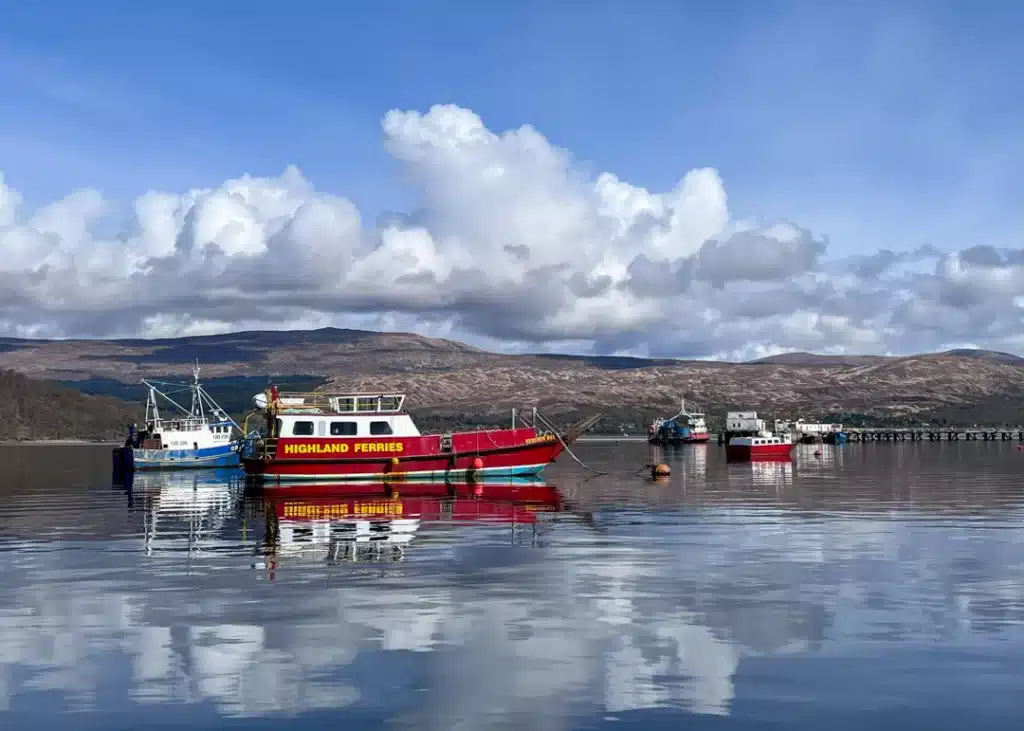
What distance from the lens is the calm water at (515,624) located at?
18.5m

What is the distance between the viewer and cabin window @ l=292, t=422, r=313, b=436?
261ft

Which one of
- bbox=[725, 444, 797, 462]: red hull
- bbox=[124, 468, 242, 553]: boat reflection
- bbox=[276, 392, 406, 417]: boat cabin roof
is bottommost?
bbox=[124, 468, 242, 553]: boat reflection

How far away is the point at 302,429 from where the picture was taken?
80.0 m

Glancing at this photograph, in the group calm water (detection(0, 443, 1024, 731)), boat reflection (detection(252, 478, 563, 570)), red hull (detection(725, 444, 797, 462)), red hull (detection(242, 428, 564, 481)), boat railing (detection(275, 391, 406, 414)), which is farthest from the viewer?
red hull (detection(725, 444, 797, 462))

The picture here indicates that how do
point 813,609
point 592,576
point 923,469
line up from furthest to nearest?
point 923,469, point 592,576, point 813,609

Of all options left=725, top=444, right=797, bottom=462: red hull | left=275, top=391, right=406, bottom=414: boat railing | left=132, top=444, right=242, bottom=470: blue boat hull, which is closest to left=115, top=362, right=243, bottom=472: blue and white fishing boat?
left=132, top=444, right=242, bottom=470: blue boat hull

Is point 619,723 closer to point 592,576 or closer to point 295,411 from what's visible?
point 592,576

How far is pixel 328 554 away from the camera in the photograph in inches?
1500

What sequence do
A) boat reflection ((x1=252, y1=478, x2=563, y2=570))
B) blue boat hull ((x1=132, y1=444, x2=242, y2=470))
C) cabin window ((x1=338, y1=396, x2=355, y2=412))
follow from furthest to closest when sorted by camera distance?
blue boat hull ((x1=132, y1=444, x2=242, y2=470))
cabin window ((x1=338, y1=396, x2=355, y2=412))
boat reflection ((x1=252, y1=478, x2=563, y2=570))

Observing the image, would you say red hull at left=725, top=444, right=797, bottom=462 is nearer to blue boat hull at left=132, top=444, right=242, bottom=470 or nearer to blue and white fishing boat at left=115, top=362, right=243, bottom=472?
blue and white fishing boat at left=115, top=362, right=243, bottom=472

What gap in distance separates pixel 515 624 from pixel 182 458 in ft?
309

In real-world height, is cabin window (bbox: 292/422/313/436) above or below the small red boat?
above

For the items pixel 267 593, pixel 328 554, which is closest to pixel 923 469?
pixel 328 554

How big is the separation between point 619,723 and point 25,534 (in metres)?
36.0
